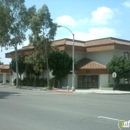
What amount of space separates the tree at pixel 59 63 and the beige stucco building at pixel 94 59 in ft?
4.26

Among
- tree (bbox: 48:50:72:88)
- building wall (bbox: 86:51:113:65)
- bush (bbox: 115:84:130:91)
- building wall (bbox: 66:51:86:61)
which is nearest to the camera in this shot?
bush (bbox: 115:84:130:91)

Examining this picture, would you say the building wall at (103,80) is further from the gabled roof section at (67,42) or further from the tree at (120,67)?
the gabled roof section at (67,42)

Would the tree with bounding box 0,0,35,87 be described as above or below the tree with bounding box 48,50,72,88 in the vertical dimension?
above

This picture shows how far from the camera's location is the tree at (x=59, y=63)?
40.8 metres

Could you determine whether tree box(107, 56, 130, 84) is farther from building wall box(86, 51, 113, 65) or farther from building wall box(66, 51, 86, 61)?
building wall box(66, 51, 86, 61)

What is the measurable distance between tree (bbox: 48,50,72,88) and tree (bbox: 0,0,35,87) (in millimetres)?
7554

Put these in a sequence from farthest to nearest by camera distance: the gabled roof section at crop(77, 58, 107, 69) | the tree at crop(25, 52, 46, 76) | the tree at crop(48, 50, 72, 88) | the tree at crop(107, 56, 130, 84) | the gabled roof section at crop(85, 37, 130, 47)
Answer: the gabled roof section at crop(85, 37, 130, 47) → the gabled roof section at crop(77, 58, 107, 69) → the tree at crop(48, 50, 72, 88) → the tree at crop(25, 52, 46, 76) → the tree at crop(107, 56, 130, 84)

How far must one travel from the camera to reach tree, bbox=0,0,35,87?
43.0 meters

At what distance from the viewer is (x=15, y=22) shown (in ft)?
145

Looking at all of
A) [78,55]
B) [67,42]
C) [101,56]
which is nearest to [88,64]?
[101,56]

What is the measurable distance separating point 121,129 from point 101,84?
32.5m

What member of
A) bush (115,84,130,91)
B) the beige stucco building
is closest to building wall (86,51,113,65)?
the beige stucco building

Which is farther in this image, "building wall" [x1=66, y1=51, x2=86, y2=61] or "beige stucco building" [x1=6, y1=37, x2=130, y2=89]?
"building wall" [x1=66, y1=51, x2=86, y2=61]

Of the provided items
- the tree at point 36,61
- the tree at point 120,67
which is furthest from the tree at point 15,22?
the tree at point 120,67
